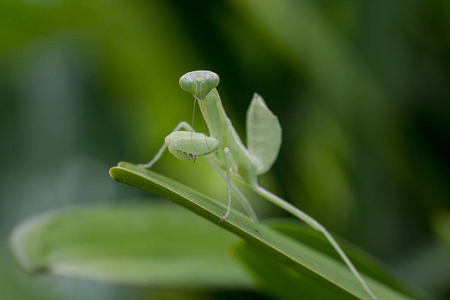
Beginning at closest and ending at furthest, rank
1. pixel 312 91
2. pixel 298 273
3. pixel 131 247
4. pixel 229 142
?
1. pixel 298 273
2. pixel 229 142
3. pixel 131 247
4. pixel 312 91

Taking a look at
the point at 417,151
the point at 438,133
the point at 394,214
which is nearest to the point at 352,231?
the point at 394,214

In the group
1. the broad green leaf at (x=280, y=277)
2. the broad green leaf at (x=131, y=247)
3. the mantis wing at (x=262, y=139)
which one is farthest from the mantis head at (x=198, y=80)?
the broad green leaf at (x=131, y=247)

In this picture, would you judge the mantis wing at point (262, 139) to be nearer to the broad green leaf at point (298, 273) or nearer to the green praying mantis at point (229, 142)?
the green praying mantis at point (229, 142)

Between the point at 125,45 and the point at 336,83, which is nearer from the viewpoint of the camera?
the point at 336,83

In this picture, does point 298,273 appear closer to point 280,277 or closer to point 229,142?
point 280,277

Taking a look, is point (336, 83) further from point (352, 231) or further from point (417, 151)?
point (352, 231)

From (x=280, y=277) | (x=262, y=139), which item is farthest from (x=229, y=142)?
(x=280, y=277)

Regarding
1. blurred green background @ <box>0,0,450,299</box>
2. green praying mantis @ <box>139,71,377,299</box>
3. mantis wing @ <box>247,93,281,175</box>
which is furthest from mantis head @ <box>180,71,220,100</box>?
blurred green background @ <box>0,0,450,299</box>
